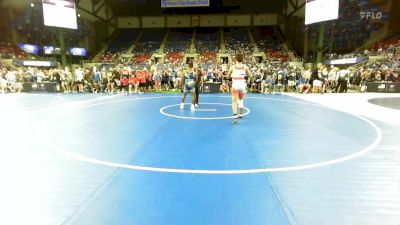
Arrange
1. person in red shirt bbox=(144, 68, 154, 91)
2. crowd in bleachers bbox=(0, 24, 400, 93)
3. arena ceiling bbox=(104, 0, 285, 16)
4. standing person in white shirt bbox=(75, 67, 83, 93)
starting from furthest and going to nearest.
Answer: arena ceiling bbox=(104, 0, 285, 16) → person in red shirt bbox=(144, 68, 154, 91) → standing person in white shirt bbox=(75, 67, 83, 93) → crowd in bleachers bbox=(0, 24, 400, 93)

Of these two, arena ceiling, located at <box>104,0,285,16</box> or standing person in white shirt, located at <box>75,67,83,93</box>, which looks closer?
standing person in white shirt, located at <box>75,67,83,93</box>

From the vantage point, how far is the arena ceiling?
3728cm

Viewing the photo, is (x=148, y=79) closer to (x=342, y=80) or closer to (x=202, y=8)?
(x=342, y=80)

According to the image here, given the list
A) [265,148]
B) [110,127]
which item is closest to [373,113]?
[265,148]

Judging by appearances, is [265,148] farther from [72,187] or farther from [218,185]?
[72,187]

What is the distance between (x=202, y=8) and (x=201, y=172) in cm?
3731

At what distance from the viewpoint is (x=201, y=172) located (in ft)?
13.5

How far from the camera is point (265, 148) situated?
531cm

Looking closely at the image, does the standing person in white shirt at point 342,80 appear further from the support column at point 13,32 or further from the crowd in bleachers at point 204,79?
the support column at point 13,32

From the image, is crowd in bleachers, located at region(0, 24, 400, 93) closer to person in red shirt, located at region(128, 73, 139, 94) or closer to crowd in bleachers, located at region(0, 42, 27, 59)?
person in red shirt, located at region(128, 73, 139, 94)

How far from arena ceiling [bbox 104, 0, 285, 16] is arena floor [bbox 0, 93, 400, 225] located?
33.3 meters

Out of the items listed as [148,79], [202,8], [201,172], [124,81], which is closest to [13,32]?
[124,81]

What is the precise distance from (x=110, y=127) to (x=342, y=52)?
2947 centimetres

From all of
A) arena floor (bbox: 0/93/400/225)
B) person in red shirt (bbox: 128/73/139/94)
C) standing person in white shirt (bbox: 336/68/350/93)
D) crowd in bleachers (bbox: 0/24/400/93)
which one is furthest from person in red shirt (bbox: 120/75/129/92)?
standing person in white shirt (bbox: 336/68/350/93)
